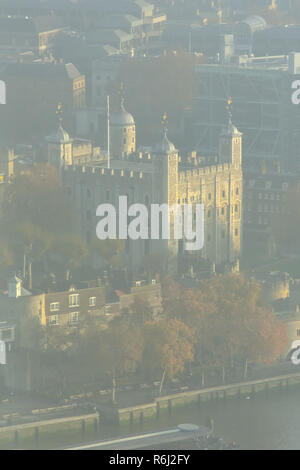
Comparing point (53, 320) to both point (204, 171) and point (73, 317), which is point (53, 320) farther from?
point (204, 171)

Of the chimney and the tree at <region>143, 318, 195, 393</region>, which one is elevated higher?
the chimney

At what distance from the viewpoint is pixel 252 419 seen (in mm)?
131750

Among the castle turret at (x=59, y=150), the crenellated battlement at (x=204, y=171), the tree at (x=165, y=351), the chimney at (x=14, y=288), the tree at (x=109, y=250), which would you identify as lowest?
the tree at (x=165, y=351)

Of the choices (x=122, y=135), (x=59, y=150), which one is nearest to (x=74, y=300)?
(x=59, y=150)

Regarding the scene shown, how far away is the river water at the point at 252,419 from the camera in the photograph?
127125mm

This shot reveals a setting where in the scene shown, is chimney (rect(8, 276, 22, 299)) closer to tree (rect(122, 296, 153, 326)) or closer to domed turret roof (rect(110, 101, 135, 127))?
tree (rect(122, 296, 153, 326))

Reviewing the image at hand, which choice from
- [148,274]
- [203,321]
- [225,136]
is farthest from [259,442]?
[225,136]

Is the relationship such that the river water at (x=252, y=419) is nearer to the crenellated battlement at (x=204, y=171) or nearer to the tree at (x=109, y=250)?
the tree at (x=109, y=250)

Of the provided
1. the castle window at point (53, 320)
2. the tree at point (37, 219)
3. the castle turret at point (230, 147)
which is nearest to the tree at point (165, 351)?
the castle window at point (53, 320)

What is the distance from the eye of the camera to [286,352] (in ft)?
467

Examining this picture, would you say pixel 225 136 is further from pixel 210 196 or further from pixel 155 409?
pixel 155 409

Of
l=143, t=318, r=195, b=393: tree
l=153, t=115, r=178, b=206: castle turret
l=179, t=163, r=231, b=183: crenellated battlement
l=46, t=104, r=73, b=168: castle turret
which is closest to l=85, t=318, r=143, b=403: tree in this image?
l=143, t=318, r=195, b=393: tree

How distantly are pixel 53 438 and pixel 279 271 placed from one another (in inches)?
1382

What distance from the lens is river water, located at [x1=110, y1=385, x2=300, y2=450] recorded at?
12712cm
